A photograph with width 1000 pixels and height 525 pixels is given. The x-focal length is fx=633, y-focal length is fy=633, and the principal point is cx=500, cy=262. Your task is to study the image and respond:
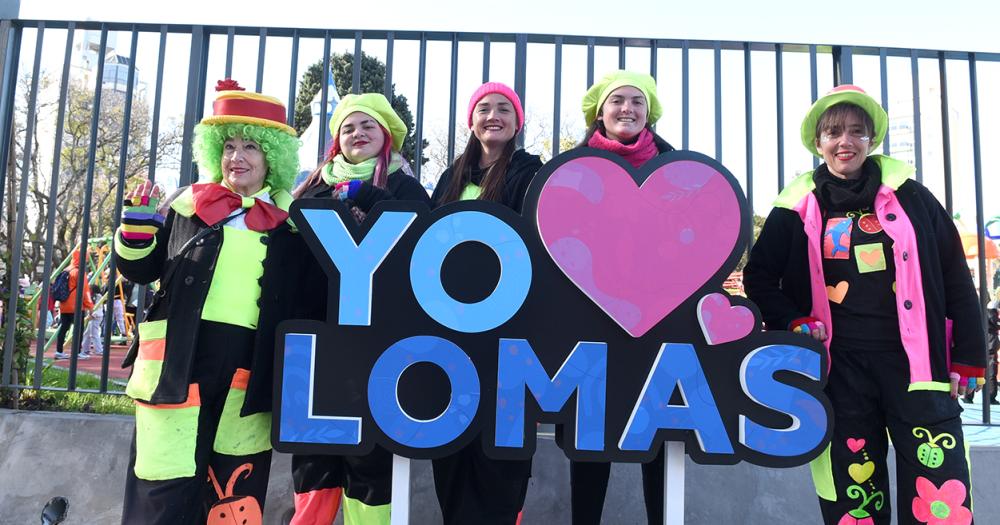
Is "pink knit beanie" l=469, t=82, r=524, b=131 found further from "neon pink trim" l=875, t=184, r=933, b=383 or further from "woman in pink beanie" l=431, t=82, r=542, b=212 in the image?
"neon pink trim" l=875, t=184, r=933, b=383

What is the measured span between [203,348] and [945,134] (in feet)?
11.6

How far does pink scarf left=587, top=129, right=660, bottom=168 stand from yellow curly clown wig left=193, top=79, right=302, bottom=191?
1138mm

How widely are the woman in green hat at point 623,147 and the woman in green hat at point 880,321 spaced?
0.55 meters

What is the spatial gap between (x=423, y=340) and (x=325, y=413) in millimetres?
372

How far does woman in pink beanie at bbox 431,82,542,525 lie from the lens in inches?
82.7

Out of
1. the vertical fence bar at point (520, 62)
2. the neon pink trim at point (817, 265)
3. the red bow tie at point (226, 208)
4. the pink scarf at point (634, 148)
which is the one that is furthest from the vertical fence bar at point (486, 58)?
the neon pink trim at point (817, 265)

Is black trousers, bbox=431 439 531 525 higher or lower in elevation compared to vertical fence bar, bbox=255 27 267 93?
lower

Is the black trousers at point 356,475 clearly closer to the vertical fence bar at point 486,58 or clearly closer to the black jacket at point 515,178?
the black jacket at point 515,178

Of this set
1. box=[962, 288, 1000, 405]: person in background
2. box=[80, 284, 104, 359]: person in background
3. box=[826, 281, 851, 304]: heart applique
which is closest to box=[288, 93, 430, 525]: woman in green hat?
box=[826, 281, 851, 304]: heart applique

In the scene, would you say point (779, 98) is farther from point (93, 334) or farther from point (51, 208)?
point (93, 334)

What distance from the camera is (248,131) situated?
7.29ft

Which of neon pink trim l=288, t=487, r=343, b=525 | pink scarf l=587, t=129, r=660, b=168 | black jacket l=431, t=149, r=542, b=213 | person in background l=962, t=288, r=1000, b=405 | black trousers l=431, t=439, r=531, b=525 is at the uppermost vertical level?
pink scarf l=587, t=129, r=660, b=168

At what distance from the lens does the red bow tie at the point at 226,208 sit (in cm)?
207

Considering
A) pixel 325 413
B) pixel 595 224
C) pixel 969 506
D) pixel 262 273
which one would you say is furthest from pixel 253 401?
pixel 969 506
